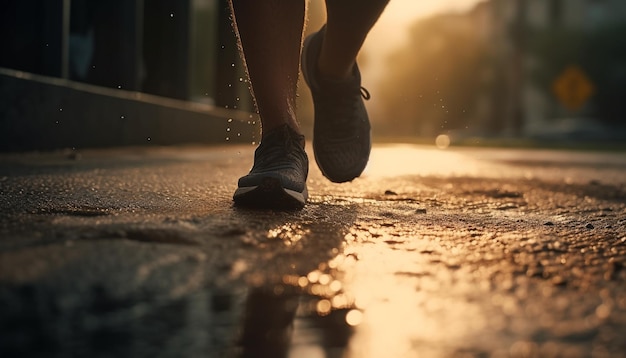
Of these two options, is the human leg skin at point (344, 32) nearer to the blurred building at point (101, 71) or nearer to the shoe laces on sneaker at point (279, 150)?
the shoe laces on sneaker at point (279, 150)

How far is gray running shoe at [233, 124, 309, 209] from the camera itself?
2260mm

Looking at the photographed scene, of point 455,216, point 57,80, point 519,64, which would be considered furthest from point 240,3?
point 519,64

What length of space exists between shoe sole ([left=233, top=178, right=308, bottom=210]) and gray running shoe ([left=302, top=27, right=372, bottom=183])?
0.58 meters

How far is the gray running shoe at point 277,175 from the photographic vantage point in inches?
89.0

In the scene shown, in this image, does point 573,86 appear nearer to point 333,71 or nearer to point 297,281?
point 333,71

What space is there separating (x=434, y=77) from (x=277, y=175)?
48.5 metres

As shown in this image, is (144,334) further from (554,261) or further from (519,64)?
(519,64)

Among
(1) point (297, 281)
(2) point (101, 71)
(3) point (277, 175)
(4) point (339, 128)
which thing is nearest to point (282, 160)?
(3) point (277, 175)

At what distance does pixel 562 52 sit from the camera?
3675cm

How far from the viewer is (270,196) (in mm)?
2258

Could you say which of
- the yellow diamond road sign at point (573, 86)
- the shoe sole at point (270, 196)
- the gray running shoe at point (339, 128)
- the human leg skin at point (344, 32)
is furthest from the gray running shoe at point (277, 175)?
the yellow diamond road sign at point (573, 86)

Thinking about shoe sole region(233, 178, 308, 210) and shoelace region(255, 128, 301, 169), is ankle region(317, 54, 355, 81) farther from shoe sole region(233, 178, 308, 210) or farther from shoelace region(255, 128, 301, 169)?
shoe sole region(233, 178, 308, 210)

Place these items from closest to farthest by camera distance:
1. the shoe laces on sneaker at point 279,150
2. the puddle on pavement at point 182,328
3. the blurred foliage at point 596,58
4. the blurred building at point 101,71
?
the puddle on pavement at point 182,328 → the shoe laces on sneaker at point 279,150 → the blurred building at point 101,71 → the blurred foliage at point 596,58

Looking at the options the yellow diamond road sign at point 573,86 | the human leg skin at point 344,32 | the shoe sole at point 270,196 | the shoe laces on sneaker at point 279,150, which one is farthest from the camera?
the yellow diamond road sign at point 573,86
